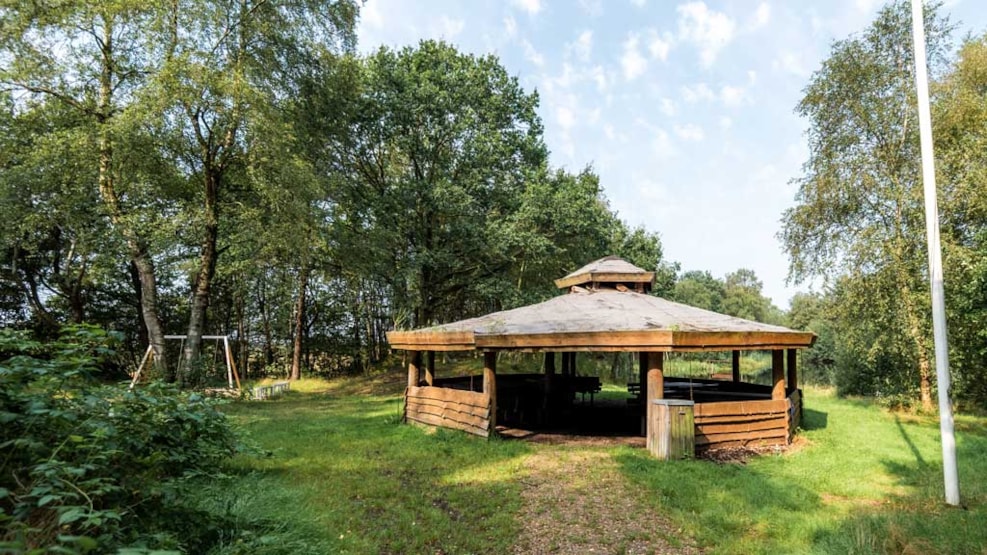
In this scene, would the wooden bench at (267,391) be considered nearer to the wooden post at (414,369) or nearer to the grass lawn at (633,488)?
the grass lawn at (633,488)

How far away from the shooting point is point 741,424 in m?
7.24

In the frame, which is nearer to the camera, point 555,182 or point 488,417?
point 488,417

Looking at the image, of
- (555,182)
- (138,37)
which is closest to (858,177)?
(555,182)

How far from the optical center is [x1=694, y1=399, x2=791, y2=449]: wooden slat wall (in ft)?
23.0

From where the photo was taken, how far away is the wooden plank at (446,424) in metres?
7.60

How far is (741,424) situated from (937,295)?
3.21 metres

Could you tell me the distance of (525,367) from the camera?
19234 mm

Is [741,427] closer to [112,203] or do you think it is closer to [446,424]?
[446,424]

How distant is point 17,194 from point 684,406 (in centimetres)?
1457

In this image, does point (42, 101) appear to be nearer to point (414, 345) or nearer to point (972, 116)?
point (414, 345)

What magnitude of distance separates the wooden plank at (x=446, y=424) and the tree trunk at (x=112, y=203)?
700cm

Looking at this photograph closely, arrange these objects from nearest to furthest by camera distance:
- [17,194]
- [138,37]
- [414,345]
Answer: [414,345]
[17,194]
[138,37]

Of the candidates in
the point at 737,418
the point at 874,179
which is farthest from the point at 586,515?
the point at 874,179

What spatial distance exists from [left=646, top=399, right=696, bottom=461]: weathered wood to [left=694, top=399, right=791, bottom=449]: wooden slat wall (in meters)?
0.57
